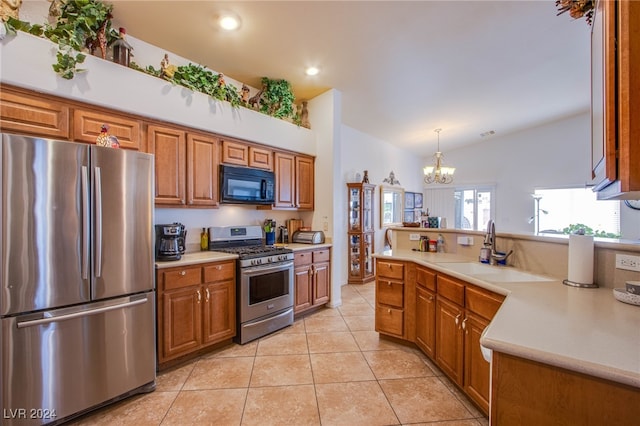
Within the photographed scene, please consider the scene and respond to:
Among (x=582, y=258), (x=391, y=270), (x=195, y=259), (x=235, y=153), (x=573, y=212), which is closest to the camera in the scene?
(x=582, y=258)

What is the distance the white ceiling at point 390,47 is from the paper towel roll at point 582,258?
2.13 m

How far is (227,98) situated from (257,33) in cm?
76

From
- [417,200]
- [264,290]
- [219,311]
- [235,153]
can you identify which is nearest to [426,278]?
[264,290]

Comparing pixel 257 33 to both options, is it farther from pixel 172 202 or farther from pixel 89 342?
pixel 89 342

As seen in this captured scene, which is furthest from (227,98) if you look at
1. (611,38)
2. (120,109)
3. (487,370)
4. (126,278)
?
(487,370)

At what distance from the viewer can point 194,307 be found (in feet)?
8.18

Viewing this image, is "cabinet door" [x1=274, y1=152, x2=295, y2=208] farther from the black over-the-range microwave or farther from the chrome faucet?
the chrome faucet

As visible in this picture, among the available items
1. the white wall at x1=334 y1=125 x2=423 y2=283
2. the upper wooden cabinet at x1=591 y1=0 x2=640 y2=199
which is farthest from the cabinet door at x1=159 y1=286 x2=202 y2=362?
the upper wooden cabinet at x1=591 y1=0 x2=640 y2=199

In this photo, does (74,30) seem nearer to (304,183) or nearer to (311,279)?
(304,183)

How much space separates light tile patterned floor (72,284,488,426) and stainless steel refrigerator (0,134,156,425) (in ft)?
0.98

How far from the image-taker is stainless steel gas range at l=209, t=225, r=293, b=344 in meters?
2.81

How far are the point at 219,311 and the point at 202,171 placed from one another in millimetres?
1475

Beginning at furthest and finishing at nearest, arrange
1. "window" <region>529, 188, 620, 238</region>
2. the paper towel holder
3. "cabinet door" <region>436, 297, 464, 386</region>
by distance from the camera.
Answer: "window" <region>529, 188, 620, 238</region>, "cabinet door" <region>436, 297, 464, 386</region>, the paper towel holder

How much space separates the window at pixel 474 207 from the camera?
7.41m
